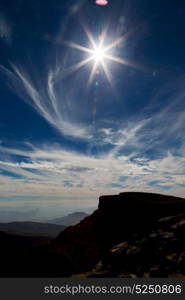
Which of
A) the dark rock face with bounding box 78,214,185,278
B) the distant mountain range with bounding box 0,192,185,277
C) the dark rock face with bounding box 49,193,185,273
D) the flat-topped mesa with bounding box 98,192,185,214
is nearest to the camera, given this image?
the dark rock face with bounding box 78,214,185,278

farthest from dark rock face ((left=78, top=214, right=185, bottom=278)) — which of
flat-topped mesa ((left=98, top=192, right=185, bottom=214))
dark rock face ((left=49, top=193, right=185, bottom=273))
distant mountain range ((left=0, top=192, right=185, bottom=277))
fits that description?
dark rock face ((left=49, top=193, right=185, bottom=273))

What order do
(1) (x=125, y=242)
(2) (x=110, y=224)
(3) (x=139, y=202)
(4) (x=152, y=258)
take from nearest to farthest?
(4) (x=152, y=258) < (1) (x=125, y=242) < (3) (x=139, y=202) < (2) (x=110, y=224)

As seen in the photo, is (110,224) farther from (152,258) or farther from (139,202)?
(152,258)

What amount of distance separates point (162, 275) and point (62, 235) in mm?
39948

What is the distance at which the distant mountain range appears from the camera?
12.8 metres

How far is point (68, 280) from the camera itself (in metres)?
10.8

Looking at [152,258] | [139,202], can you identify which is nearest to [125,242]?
[152,258]

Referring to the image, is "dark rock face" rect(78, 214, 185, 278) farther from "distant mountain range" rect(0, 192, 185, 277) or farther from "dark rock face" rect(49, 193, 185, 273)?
"dark rock face" rect(49, 193, 185, 273)

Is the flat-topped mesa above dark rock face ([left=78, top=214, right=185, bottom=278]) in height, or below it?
above

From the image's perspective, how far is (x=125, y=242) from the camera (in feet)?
65.2

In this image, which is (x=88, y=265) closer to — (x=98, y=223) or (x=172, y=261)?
(x=98, y=223)

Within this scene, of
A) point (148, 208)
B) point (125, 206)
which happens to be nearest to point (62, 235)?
point (125, 206)

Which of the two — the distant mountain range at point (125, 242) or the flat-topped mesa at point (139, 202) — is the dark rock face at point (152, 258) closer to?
the distant mountain range at point (125, 242)

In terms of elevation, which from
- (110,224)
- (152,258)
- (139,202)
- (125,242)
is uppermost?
(139,202)
